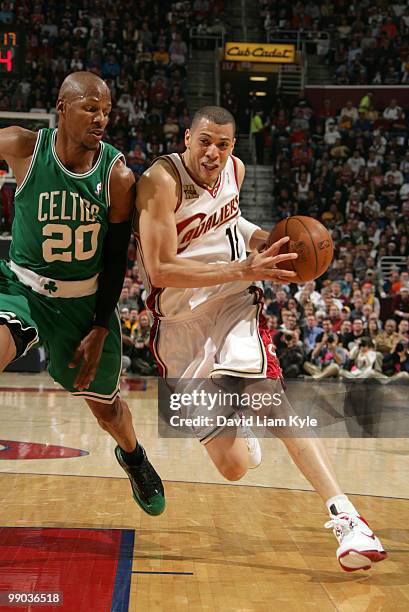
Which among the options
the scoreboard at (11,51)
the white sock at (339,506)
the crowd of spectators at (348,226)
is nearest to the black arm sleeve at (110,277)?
the white sock at (339,506)

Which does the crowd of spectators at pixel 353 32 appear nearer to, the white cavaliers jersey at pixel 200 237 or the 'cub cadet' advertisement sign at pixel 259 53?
the 'cub cadet' advertisement sign at pixel 259 53

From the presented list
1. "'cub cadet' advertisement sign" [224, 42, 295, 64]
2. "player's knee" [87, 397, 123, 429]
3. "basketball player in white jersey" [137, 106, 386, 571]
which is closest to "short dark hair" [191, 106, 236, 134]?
"basketball player in white jersey" [137, 106, 386, 571]

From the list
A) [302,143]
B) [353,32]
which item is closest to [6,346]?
[302,143]

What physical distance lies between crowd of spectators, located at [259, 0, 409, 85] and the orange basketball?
16.5m

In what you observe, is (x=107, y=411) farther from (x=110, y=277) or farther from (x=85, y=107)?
(x=85, y=107)

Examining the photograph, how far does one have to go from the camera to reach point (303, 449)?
3.61 metres

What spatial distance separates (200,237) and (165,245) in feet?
1.07

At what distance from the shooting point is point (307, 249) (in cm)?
359

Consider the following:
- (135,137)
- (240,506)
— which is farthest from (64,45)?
(240,506)

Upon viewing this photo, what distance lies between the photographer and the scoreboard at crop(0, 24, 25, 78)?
30.5ft

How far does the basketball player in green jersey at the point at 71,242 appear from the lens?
3646 mm

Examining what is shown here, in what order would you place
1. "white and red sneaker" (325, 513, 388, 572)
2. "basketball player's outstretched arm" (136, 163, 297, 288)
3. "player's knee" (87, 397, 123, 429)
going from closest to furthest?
"white and red sneaker" (325, 513, 388, 572) → "basketball player's outstretched arm" (136, 163, 297, 288) → "player's knee" (87, 397, 123, 429)

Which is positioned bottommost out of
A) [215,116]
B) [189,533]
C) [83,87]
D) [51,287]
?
[189,533]

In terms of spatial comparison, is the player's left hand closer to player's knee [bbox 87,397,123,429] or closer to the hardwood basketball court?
player's knee [bbox 87,397,123,429]
